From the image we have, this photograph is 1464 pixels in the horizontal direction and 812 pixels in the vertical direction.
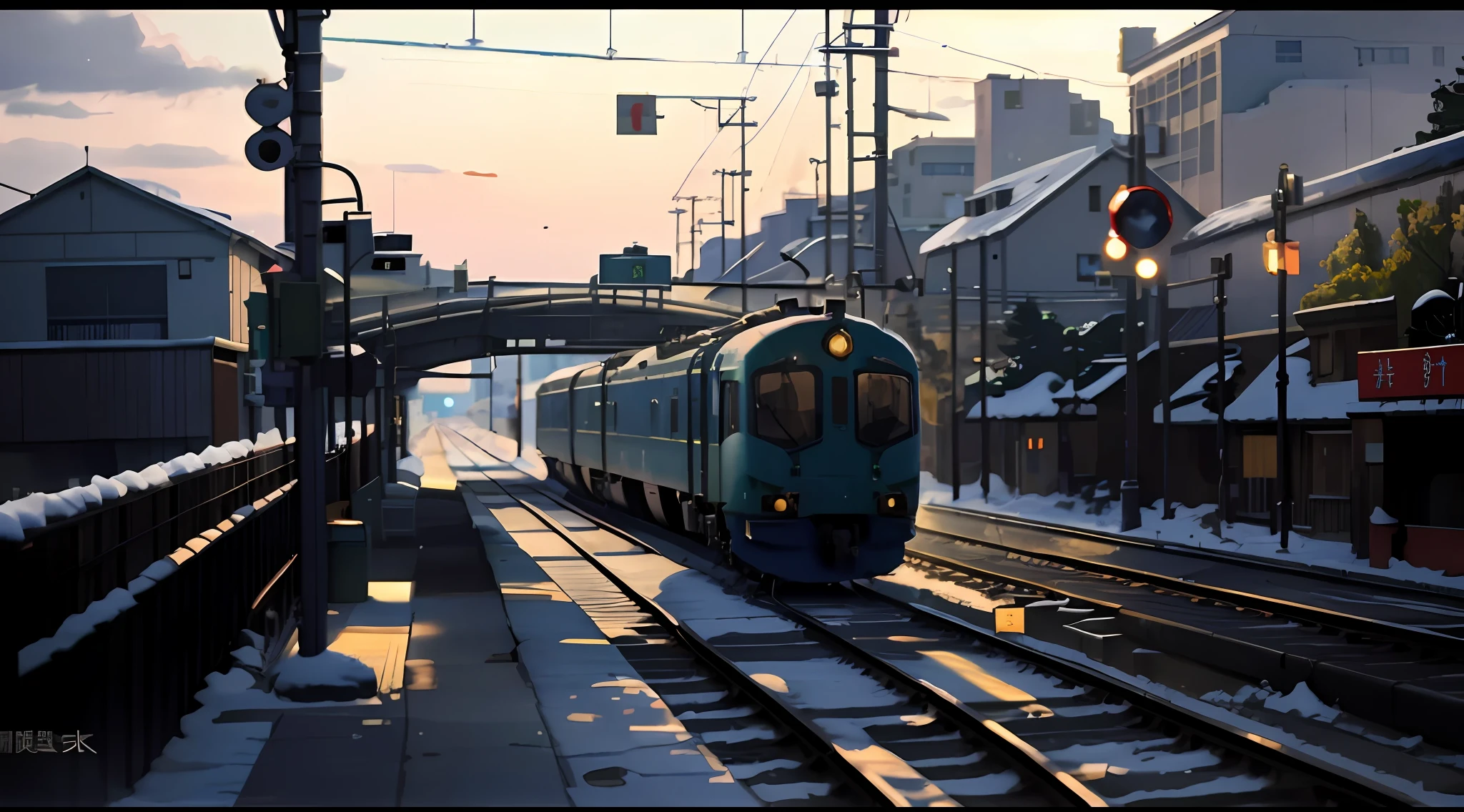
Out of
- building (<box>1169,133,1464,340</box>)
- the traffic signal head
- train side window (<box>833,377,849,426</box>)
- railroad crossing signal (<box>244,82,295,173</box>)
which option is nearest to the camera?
railroad crossing signal (<box>244,82,295,173</box>)

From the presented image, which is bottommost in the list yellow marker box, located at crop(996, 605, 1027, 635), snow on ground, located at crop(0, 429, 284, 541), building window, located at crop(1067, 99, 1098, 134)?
yellow marker box, located at crop(996, 605, 1027, 635)

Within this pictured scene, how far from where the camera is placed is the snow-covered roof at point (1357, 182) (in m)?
28.5

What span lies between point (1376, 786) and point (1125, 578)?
12.0 metres

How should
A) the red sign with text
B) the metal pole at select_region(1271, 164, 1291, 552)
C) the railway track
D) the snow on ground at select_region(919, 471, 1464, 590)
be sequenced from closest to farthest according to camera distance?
the railway track, the red sign with text, the snow on ground at select_region(919, 471, 1464, 590), the metal pole at select_region(1271, 164, 1291, 552)

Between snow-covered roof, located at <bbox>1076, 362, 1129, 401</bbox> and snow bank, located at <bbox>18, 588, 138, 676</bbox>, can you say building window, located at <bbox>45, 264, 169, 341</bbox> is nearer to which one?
snow-covered roof, located at <bbox>1076, 362, 1129, 401</bbox>

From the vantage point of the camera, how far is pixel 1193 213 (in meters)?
48.7

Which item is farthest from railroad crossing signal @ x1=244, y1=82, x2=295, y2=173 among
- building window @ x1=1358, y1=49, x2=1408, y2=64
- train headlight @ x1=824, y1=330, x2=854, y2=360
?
building window @ x1=1358, y1=49, x2=1408, y2=64

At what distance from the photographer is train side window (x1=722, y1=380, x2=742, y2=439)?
17.7 meters

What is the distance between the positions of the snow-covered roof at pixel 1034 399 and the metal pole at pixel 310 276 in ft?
100

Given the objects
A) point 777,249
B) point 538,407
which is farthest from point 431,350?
point 777,249

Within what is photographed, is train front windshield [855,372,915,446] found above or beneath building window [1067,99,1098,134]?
beneath

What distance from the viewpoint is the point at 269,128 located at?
10.9 m

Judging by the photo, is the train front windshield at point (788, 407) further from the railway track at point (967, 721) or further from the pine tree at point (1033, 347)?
the pine tree at point (1033, 347)

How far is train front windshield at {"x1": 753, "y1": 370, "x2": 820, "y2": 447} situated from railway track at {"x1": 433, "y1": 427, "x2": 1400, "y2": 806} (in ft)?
6.88
